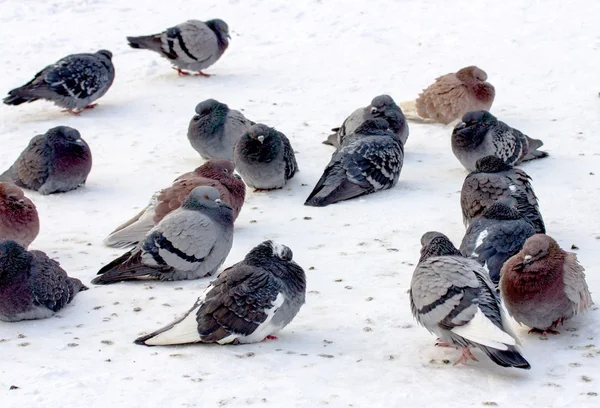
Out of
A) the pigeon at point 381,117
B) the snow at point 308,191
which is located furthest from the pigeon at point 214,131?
the pigeon at point 381,117

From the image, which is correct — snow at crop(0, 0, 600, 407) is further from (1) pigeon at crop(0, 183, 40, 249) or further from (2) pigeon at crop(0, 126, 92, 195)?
(1) pigeon at crop(0, 183, 40, 249)

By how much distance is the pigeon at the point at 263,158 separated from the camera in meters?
8.94

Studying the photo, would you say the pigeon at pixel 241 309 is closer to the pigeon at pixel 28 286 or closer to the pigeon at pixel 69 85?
the pigeon at pixel 28 286

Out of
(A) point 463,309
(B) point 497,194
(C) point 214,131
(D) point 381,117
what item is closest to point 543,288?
(A) point 463,309

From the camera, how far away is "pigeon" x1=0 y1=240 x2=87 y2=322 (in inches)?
236

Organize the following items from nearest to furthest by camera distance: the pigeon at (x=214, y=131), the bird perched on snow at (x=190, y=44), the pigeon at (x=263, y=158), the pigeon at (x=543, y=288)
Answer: the pigeon at (x=543, y=288), the pigeon at (x=263, y=158), the pigeon at (x=214, y=131), the bird perched on snow at (x=190, y=44)

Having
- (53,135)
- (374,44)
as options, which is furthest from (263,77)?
(53,135)

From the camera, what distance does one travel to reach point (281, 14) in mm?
14242

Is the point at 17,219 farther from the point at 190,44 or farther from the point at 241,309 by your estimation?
the point at 190,44

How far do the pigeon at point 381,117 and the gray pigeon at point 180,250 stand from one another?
3.11m

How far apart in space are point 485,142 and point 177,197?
10.6ft

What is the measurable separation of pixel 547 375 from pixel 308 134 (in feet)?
19.4

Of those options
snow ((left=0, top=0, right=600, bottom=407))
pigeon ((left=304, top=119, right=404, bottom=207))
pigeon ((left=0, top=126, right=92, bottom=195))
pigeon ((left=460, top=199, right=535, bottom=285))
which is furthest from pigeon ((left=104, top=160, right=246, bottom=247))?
pigeon ((left=460, top=199, right=535, bottom=285))

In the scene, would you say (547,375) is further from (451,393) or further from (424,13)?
(424,13)
